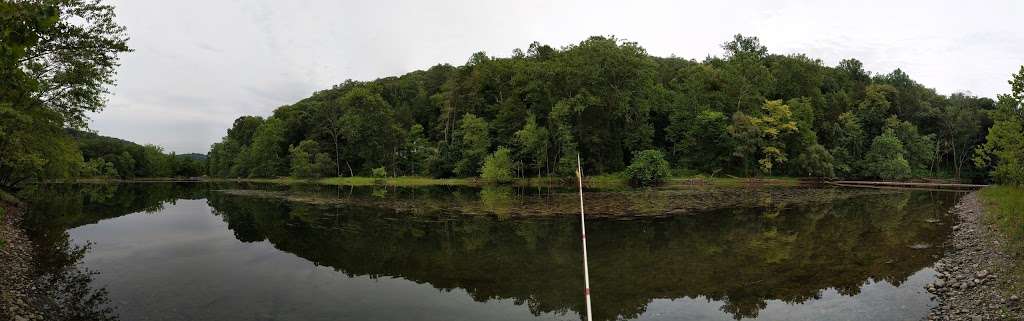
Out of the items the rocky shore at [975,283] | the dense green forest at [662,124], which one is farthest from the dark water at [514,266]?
the dense green forest at [662,124]

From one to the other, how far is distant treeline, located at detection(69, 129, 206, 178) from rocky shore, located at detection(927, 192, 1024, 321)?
13633cm

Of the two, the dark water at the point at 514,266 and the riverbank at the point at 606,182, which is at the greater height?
the riverbank at the point at 606,182

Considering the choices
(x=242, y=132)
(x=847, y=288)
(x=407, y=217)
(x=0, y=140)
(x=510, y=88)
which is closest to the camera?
(x=847, y=288)

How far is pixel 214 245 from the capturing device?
20.9m

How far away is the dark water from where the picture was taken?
1109 centimetres

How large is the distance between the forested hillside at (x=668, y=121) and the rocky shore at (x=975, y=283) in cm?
4632

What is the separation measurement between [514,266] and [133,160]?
467ft

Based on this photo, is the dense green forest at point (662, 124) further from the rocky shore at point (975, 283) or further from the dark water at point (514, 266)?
the rocky shore at point (975, 283)

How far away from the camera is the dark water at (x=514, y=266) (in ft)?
36.4

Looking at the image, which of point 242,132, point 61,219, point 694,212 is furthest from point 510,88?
point 242,132

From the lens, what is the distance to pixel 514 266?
1509cm

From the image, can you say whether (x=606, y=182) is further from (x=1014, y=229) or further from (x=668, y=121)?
(x=1014, y=229)

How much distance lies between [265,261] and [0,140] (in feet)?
59.3

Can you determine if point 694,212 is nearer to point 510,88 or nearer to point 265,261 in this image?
point 265,261
